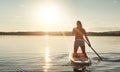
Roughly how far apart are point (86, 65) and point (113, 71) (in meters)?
2.50

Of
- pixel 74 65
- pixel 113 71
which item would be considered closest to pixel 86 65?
pixel 74 65

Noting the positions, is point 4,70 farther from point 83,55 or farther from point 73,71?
point 83,55

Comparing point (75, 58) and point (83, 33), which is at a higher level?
point (83, 33)

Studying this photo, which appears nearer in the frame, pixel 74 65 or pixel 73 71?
pixel 73 71

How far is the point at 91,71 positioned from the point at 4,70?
6559 millimetres

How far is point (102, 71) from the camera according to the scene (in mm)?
21438

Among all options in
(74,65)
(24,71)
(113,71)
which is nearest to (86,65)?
(74,65)

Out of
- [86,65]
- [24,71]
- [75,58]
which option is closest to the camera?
[24,71]

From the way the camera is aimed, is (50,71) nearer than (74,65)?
Yes

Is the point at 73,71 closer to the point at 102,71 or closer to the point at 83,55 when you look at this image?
the point at 102,71

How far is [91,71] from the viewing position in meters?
21.4

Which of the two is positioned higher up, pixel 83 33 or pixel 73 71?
pixel 83 33

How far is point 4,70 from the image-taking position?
21891 mm

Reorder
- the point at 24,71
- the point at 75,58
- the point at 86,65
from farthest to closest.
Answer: the point at 75,58 → the point at 86,65 → the point at 24,71
